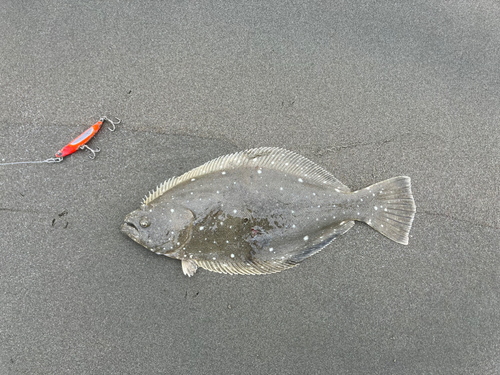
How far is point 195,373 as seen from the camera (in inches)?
73.3

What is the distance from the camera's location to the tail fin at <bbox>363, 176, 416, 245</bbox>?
74.0 inches

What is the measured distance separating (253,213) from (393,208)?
3.24 feet

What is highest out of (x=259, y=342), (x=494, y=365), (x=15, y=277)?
(x=15, y=277)

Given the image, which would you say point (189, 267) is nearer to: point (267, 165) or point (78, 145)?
point (267, 165)

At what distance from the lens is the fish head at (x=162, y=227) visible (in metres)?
1.77

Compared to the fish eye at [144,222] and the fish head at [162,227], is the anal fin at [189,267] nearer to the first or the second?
the fish head at [162,227]

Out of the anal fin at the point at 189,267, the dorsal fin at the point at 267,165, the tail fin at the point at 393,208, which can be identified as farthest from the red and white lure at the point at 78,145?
the tail fin at the point at 393,208

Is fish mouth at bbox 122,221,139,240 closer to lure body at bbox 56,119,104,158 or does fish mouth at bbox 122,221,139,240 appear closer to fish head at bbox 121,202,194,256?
fish head at bbox 121,202,194,256

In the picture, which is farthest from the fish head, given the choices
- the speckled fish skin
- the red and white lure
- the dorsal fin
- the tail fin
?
the tail fin

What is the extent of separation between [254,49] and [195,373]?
2354 millimetres

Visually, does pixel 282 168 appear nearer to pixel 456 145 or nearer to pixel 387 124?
pixel 387 124

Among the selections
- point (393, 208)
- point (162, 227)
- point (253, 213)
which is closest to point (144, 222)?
point (162, 227)

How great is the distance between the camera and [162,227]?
1.77 m

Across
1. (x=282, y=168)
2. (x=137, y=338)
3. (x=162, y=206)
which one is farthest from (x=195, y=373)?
(x=282, y=168)
